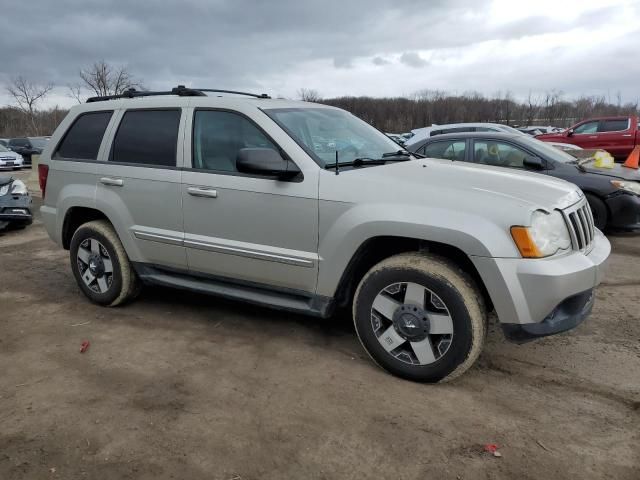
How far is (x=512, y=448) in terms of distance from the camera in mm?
2582

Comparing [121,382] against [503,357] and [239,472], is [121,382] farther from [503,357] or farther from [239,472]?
[503,357]

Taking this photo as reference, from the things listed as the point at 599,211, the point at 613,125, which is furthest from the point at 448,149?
the point at 613,125

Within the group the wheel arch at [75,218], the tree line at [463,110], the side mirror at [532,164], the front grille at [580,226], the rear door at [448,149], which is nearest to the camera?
the front grille at [580,226]

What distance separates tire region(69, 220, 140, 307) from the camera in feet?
14.5

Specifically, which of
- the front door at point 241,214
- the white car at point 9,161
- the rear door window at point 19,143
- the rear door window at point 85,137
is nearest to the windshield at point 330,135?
the front door at point 241,214

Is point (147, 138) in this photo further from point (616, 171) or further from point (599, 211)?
point (616, 171)

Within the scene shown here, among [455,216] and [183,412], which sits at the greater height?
[455,216]

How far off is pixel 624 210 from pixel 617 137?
31.2ft

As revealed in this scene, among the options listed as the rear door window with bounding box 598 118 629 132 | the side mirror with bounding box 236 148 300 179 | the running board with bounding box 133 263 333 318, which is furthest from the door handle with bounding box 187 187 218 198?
the rear door window with bounding box 598 118 629 132

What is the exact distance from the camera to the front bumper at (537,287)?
9.22ft

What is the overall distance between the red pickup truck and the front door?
548 inches

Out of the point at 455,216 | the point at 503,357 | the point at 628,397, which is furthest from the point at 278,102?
the point at 628,397

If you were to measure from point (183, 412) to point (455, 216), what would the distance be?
1.86 m

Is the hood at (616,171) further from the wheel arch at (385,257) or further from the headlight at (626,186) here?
the wheel arch at (385,257)
